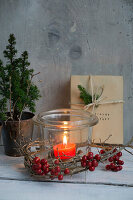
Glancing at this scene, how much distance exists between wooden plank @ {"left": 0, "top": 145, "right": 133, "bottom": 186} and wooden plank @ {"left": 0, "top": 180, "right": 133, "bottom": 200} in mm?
22

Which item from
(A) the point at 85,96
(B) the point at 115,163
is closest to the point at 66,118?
(A) the point at 85,96

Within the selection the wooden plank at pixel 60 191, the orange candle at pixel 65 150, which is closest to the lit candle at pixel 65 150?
the orange candle at pixel 65 150

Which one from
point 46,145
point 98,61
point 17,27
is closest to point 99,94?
point 98,61

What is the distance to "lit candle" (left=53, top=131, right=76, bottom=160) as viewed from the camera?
805 millimetres

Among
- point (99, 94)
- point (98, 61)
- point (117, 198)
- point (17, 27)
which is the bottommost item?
point (117, 198)

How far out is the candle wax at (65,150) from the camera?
0.80 metres

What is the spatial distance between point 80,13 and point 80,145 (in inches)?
18.3

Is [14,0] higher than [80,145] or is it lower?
higher

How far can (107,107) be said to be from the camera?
38.0 inches

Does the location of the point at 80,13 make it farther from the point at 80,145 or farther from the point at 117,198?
the point at 117,198

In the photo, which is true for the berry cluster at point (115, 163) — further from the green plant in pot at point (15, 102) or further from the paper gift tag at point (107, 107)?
the green plant in pot at point (15, 102)

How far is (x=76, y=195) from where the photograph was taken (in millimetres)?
674

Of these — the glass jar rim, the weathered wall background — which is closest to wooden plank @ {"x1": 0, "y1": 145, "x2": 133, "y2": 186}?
the glass jar rim

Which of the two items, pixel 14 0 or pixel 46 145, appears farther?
pixel 14 0
